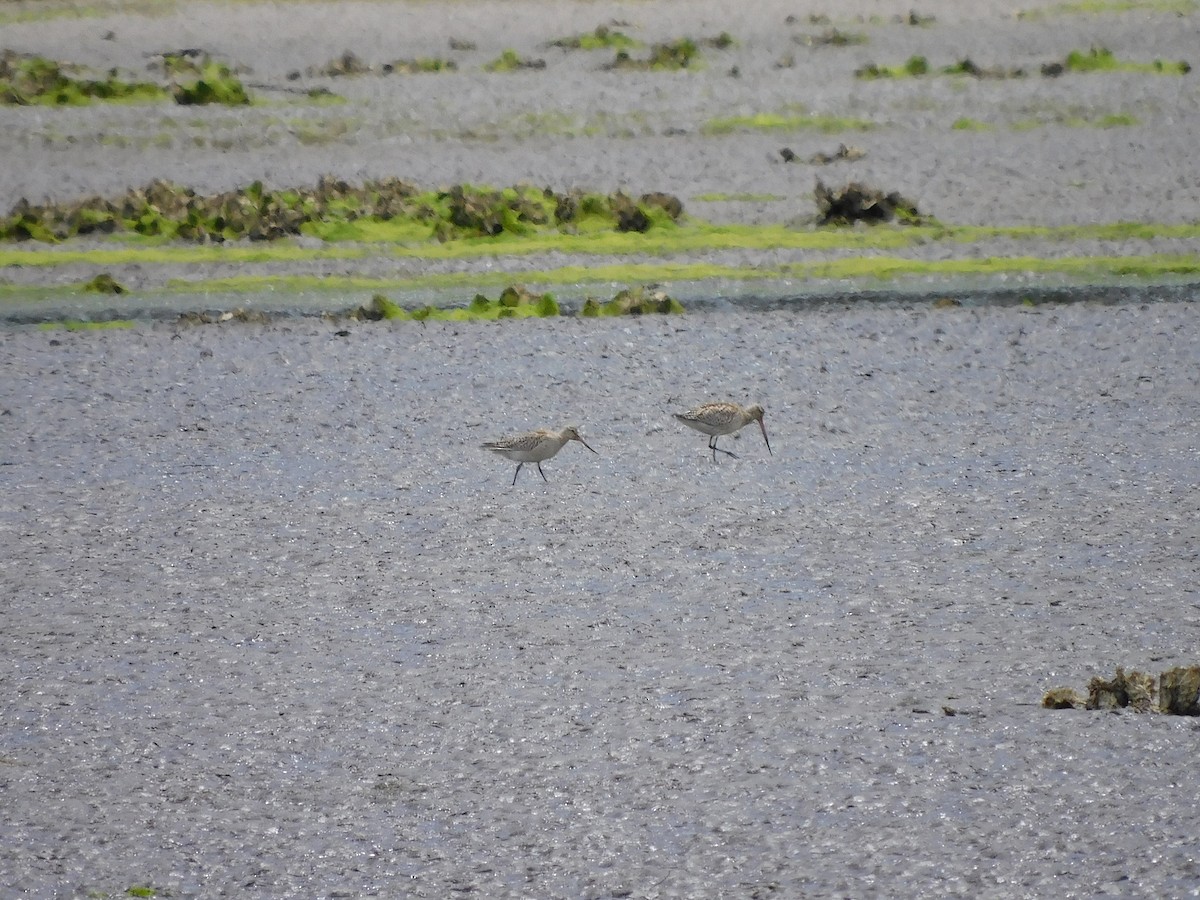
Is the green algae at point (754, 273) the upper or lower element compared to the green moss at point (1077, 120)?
lower

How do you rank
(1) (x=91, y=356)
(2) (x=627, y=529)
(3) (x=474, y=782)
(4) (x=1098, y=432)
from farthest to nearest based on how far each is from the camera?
(1) (x=91, y=356), (4) (x=1098, y=432), (2) (x=627, y=529), (3) (x=474, y=782)

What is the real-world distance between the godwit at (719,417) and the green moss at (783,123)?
10987 mm

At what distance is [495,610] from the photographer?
7.43 meters

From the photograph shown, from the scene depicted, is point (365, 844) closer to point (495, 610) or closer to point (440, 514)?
point (495, 610)

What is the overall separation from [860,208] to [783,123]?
5055 mm

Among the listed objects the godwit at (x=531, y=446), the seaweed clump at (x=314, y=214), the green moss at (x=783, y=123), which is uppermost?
the green moss at (x=783, y=123)

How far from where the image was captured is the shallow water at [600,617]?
214 inches

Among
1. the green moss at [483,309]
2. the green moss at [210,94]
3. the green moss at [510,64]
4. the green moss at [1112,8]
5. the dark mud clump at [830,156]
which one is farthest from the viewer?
the green moss at [1112,8]

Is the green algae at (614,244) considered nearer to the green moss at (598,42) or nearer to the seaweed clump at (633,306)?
the seaweed clump at (633,306)

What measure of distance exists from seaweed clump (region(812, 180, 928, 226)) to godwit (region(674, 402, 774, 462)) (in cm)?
650

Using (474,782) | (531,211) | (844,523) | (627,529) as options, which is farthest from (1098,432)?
(531,211)

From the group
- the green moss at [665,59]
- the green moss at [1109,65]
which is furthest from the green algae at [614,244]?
the green moss at [665,59]

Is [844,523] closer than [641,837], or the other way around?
[641,837]

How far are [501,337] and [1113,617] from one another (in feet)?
19.0
